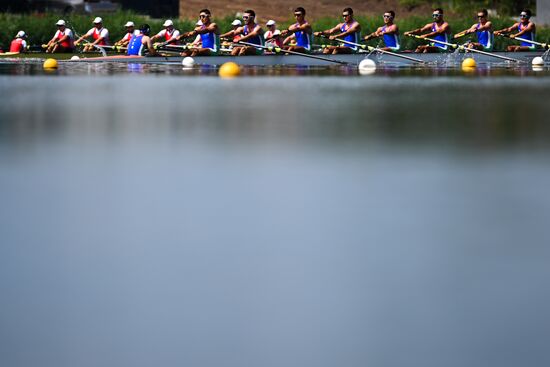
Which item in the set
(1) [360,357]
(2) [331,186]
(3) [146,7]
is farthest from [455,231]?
(3) [146,7]

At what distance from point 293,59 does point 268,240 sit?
2555cm

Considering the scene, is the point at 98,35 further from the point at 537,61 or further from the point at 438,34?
the point at 537,61

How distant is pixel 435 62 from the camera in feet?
120

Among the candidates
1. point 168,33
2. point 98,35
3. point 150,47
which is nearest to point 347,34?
point 168,33

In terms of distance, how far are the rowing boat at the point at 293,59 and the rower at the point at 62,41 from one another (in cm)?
33

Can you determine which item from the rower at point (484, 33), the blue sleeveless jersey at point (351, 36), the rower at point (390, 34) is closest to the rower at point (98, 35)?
the blue sleeveless jersey at point (351, 36)

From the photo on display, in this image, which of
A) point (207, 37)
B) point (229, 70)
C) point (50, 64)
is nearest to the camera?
point (229, 70)

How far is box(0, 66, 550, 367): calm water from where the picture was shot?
22.1 ft

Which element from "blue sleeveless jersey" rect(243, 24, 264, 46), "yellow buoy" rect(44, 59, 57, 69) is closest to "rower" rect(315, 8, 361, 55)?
"blue sleeveless jersey" rect(243, 24, 264, 46)

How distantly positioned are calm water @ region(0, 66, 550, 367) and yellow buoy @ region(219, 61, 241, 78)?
13.4 metres

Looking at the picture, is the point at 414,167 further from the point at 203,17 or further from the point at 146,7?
the point at 146,7

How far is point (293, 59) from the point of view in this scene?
3412cm

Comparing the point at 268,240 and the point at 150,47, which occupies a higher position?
the point at 150,47

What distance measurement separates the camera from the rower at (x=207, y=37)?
1341 inches
